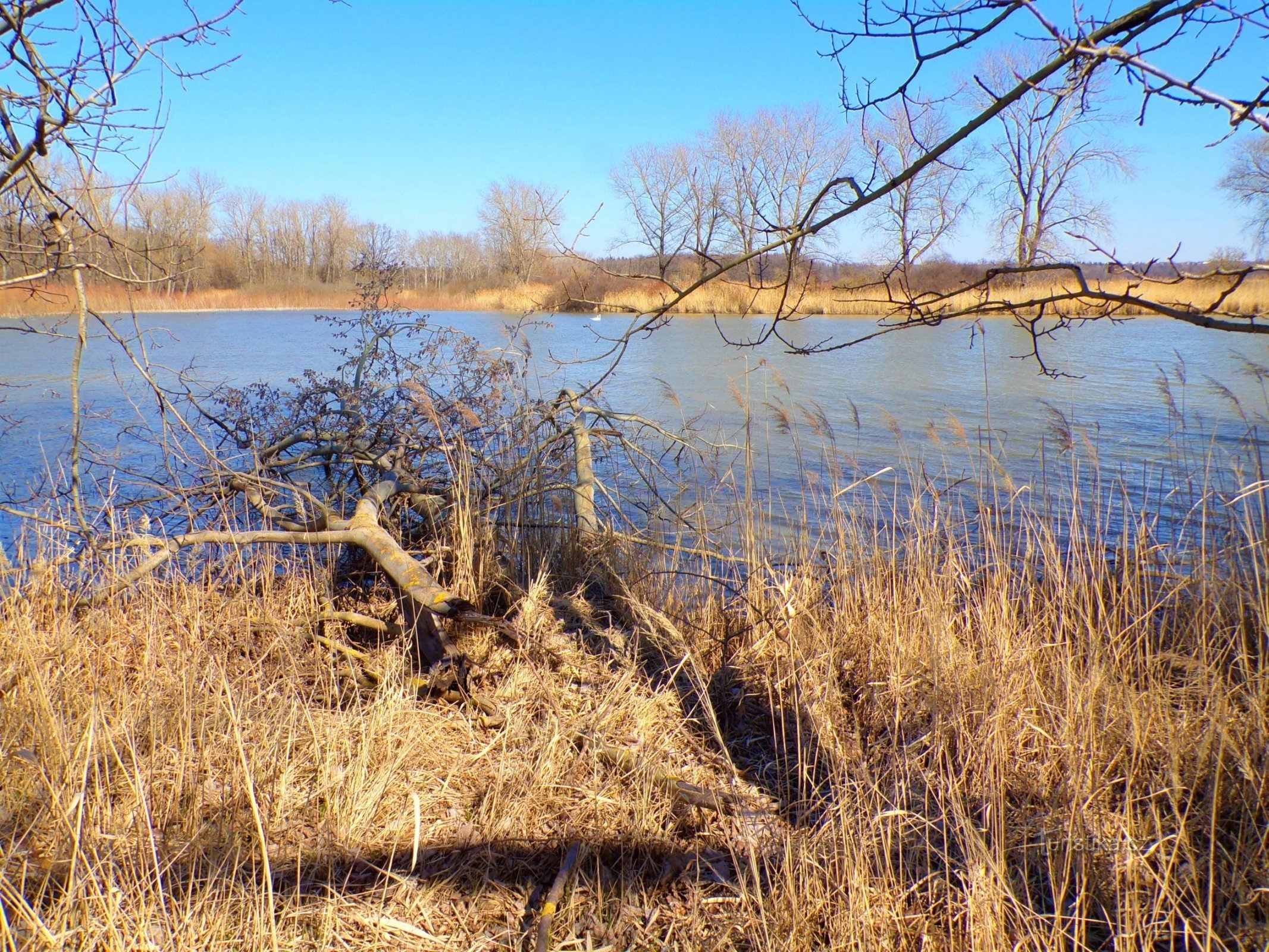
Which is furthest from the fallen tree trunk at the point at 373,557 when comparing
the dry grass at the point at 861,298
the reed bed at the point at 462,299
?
the dry grass at the point at 861,298

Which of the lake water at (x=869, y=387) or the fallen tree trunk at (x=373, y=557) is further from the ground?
the lake water at (x=869, y=387)

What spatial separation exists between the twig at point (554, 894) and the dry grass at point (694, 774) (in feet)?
0.11

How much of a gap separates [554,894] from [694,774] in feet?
2.32

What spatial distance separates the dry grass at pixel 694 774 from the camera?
1706 millimetres

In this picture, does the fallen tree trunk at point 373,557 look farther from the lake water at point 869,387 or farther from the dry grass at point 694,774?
the lake water at point 869,387

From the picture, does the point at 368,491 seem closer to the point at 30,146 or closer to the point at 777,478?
the point at 30,146

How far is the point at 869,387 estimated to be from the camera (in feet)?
33.7

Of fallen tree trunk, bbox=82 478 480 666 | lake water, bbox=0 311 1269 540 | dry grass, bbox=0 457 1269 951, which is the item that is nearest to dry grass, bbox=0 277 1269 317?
lake water, bbox=0 311 1269 540

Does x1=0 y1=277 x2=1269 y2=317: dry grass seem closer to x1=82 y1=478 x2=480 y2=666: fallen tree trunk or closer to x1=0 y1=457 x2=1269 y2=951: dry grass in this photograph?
x1=82 y1=478 x2=480 y2=666: fallen tree trunk

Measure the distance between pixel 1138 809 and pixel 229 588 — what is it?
11.1 ft

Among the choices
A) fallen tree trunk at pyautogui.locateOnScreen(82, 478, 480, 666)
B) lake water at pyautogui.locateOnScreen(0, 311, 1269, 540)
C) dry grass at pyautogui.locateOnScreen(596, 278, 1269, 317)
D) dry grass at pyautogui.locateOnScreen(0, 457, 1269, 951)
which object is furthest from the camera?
lake water at pyautogui.locateOnScreen(0, 311, 1269, 540)

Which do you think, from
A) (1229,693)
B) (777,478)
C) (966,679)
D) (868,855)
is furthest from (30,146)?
(777,478)

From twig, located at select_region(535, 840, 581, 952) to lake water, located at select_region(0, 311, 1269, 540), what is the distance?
6.97 ft

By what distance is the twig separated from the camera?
180cm
